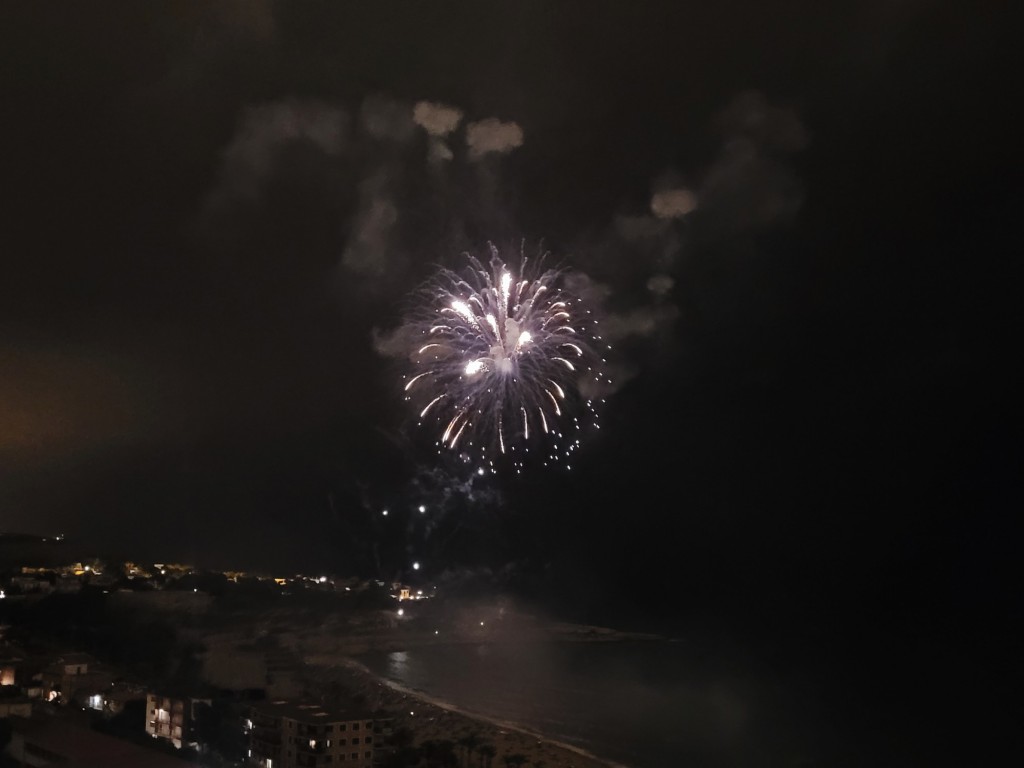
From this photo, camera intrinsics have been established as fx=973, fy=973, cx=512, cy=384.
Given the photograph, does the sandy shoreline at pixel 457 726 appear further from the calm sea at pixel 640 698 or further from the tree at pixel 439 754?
the calm sea at pixel 640 698

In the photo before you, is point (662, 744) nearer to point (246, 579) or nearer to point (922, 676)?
point (246, 579)

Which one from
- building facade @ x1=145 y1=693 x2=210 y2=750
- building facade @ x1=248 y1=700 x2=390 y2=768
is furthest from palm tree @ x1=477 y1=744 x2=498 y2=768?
building facade @ x1=145 y1=693 x2=210 y2=750

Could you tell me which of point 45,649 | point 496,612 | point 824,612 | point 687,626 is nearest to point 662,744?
point 45,649

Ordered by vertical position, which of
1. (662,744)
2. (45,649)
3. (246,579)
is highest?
(246,579)

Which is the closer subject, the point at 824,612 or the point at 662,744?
the point at 662,744

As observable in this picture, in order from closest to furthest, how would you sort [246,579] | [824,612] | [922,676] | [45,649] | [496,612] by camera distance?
1. [45,649]
2. [246,579]
3. [922,676]
4. [496,612]
5. [824,612]

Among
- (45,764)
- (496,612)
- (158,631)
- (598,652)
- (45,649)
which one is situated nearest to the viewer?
(45,764)

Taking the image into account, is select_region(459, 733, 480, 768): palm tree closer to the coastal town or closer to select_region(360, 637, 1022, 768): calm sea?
the coastal town
